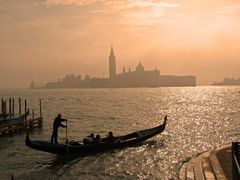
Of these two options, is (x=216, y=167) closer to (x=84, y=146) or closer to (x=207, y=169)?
(x=207, y=169)

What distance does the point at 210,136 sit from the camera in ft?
129

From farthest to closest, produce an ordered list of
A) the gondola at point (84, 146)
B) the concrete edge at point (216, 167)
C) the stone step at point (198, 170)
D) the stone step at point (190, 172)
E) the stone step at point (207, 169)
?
the gondola at point (84, 146) < the stone step at point (190, 172) < the stone step at point (198, 170) < the stone step at point (207, 169) < the concrete edge at point (216, 167)

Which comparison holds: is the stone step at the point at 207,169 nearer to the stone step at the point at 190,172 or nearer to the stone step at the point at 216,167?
the stone step at the point at 216,167

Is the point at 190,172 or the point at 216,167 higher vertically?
the point at 216,167

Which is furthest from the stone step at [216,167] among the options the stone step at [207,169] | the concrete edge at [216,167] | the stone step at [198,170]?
the stone step at [198,170]

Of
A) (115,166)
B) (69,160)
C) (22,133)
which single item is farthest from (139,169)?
(22,133)

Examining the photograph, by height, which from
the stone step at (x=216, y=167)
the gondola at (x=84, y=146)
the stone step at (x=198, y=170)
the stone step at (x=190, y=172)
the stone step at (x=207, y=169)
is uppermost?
the stone step at (x=216, y=167)

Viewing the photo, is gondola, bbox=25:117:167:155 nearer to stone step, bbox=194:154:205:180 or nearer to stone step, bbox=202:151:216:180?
stone step, bbox=202:151:216:180

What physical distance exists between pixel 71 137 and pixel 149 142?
9.55m

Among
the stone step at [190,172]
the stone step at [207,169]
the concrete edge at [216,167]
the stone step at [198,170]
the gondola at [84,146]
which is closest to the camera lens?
the concrete edge at [216,167]

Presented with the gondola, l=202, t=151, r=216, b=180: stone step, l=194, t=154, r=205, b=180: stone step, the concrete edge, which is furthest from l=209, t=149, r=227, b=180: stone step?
the gondola

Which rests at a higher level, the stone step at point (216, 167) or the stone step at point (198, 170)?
the stone step at point (216, 167)

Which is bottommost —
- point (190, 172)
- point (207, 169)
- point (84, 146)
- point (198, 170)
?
point (84, 146)

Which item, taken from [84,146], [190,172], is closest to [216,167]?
[190,172]
